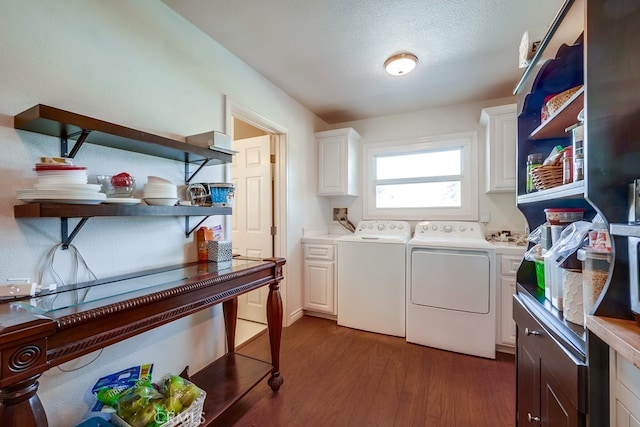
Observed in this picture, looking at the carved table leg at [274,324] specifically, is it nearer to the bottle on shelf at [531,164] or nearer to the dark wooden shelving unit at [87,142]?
the dark wooden shelving unit at [87,142]

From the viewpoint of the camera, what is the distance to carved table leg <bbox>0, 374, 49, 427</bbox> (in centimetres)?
69

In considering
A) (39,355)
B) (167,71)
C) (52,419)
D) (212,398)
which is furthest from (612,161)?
(52,419)

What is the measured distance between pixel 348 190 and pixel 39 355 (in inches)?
108

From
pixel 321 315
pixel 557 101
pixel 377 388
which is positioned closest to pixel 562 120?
pixel 557 101

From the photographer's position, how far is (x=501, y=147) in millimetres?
2449

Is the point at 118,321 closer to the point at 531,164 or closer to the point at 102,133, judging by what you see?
the point at 102,133

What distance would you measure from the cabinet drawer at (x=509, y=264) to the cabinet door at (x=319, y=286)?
153 cm

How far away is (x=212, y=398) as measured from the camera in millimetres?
1448

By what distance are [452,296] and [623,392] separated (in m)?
1.76

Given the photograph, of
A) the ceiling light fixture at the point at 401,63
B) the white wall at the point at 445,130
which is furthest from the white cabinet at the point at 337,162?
the ceiling light fixture at the point at 401,63

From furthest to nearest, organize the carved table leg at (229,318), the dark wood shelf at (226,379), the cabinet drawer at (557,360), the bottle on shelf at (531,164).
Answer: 1. the carved table leg at (229,318)
2. the dark wood shelf at (226,379)
3. the bottle on shelf at (531,164)
4. the cabinet drawer at (557,360)

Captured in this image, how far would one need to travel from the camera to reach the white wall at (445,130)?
2.73m

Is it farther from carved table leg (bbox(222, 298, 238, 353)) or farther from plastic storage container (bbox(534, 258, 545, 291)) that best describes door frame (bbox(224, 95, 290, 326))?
plastic storage container (bbox(534, 258, 545, 291))

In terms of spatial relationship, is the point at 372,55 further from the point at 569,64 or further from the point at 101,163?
the point at 101,163
